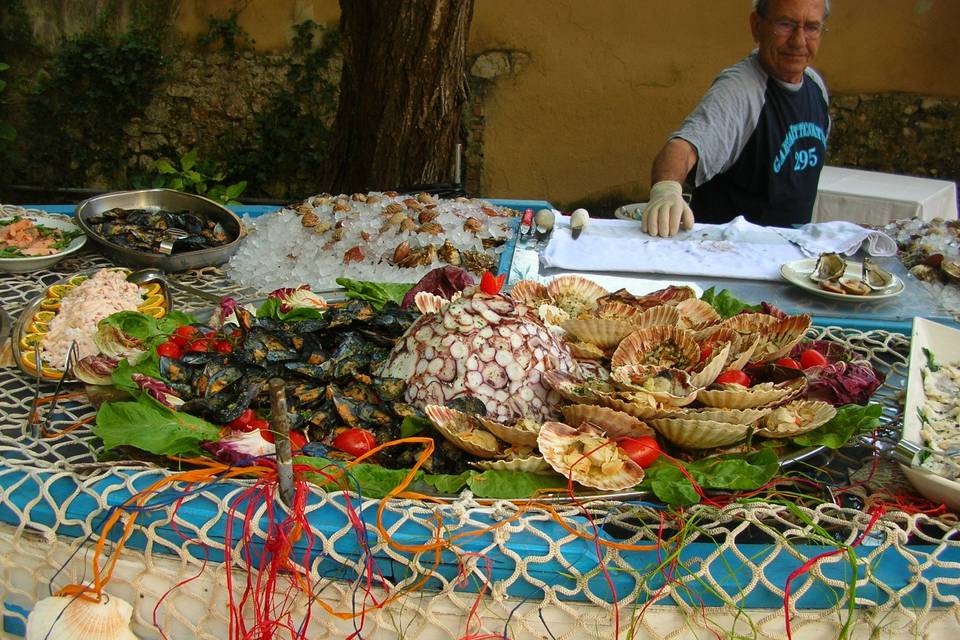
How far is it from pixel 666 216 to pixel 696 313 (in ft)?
3.57

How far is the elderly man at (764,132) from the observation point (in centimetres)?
320

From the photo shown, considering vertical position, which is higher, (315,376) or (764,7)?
(764,7)

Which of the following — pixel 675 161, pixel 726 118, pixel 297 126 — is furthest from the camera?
pixel 297 126

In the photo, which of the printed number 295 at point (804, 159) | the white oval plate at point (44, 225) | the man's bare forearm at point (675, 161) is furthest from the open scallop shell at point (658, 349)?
the printed number 295 at point (804, 159)

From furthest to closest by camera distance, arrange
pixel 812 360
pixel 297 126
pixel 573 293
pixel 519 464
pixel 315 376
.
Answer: pixel 297 126 < pixel 573 293 < pixel 812 360 < pixel 315 376 < pixel 519 464

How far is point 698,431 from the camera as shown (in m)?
1.32

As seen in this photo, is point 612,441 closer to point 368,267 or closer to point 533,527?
point 533,527

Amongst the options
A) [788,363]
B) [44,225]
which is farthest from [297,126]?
[788,363]

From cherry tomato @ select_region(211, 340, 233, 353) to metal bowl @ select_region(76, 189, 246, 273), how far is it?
89 cm

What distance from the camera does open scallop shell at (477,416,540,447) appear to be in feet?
4.27

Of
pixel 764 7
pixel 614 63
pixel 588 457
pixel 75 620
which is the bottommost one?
pixel 75 620

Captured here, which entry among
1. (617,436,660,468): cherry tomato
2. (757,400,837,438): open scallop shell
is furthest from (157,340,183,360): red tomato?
(757,400,837,438): open scallop shell

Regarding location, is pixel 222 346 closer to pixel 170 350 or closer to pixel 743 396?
pixel 170 350

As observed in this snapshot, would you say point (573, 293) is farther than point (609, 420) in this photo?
Yes
